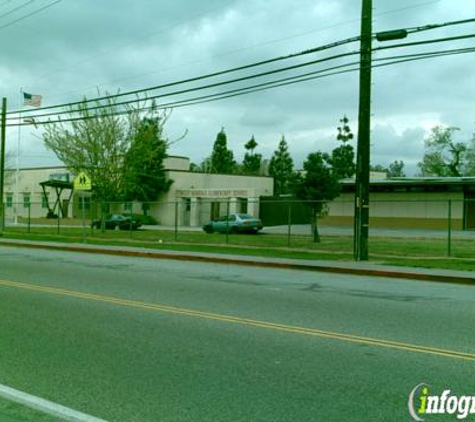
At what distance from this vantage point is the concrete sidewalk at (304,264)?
1614cm

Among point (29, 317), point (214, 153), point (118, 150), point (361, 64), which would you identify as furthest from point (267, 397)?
point (214, 153)

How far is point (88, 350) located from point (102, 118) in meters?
33.5

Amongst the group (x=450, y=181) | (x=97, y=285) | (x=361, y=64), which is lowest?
(x=97, y=285)

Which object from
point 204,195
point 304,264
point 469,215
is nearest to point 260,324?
point 304,264

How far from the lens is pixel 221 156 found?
305ft

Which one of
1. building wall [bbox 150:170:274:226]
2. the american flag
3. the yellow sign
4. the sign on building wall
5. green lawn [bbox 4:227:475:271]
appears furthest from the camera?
building wall [bbox 150:170:274:226]

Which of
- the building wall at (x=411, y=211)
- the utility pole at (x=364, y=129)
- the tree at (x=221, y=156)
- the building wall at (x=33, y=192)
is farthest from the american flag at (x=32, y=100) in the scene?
the tree at (x=221, y=156)

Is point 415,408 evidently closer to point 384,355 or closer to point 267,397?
point 267,397

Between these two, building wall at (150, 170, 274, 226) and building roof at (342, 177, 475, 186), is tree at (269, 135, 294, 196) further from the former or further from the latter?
building roof at (342, 177, 475, 186)

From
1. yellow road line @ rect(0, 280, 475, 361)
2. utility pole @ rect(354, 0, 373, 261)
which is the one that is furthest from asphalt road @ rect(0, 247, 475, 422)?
utility pole @ rect(354, 0, 373, 261)

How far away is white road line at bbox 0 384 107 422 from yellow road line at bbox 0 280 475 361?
381cm

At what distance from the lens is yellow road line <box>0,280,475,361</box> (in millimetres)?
7237

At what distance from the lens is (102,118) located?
39125 millimetres

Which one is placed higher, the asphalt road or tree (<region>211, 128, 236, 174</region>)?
tree (<region>211, 128, 236, 174</region>)
